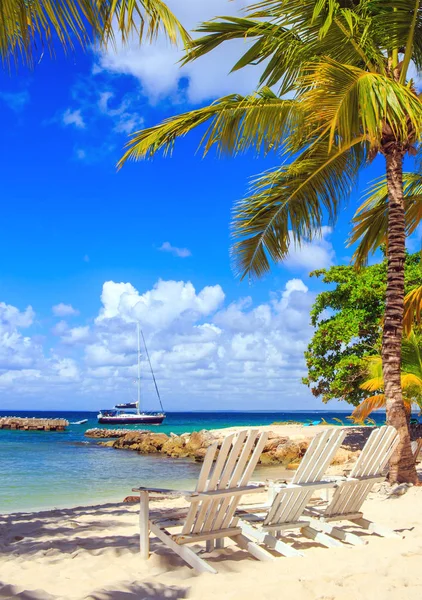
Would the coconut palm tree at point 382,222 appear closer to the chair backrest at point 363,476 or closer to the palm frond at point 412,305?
the palm frond at point 412,305

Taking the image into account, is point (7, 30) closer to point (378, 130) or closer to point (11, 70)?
point (11, 70)

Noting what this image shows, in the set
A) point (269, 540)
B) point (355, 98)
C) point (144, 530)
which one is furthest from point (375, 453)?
point (355, 98)

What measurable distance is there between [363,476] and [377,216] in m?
6.51

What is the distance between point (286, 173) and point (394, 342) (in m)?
3.58

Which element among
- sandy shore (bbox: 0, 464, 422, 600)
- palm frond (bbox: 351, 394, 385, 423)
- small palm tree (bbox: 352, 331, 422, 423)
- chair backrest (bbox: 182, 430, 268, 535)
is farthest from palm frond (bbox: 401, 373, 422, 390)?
chair backrest (bbox: 182, 430, 268, 535)

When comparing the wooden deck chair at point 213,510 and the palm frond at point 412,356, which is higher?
the palm frond at point 412,356

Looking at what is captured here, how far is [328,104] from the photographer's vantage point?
8031mm

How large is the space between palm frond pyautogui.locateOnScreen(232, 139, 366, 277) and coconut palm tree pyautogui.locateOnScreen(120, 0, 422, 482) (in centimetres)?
5

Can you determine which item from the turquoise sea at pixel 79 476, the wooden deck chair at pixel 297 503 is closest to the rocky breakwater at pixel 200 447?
the turquoise sea at pixel 79 476

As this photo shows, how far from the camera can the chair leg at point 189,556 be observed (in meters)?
4.49

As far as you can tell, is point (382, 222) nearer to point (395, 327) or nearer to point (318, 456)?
point (395, 327)

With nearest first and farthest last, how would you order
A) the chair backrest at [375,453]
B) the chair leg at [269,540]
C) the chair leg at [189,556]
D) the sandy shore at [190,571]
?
the sandy shore at [190,571]
the chair leg at [189,556]
the chair leg at [269,540]
the chair backrest at [375,453]

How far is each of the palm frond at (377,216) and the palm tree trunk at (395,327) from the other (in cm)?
184

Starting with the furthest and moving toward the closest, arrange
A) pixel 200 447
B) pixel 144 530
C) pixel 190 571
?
1. pixel 200 447
2. pixel 144 530
3. pixel 190 571
